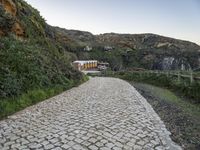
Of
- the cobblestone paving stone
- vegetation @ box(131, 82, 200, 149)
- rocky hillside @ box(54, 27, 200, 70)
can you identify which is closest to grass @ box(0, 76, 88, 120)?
the cobblestone paving stone

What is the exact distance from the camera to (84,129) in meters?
7.63

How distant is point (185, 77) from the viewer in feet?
61.3

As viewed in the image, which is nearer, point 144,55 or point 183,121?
point 183,121

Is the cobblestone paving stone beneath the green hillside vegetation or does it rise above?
beneath

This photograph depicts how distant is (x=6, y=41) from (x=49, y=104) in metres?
5.28

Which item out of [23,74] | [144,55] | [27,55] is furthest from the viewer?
[144,55]

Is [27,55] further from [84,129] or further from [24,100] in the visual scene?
[84,129]

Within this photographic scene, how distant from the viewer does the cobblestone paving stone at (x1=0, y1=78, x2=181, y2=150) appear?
636cm

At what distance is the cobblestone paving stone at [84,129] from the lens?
636cm

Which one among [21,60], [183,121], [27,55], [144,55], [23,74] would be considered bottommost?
[183,121]

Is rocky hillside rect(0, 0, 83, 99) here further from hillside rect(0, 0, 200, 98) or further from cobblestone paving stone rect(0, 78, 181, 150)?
cobblestone paving stone rect(0, 78, 181, 150)

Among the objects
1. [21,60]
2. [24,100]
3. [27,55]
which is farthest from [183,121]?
[27,55]

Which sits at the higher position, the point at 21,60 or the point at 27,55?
the point at 27,55

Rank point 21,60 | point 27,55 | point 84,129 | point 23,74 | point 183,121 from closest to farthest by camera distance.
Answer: point 84,129 → point 183,121 → point 23,74 → point 21,60 → point 27,55
